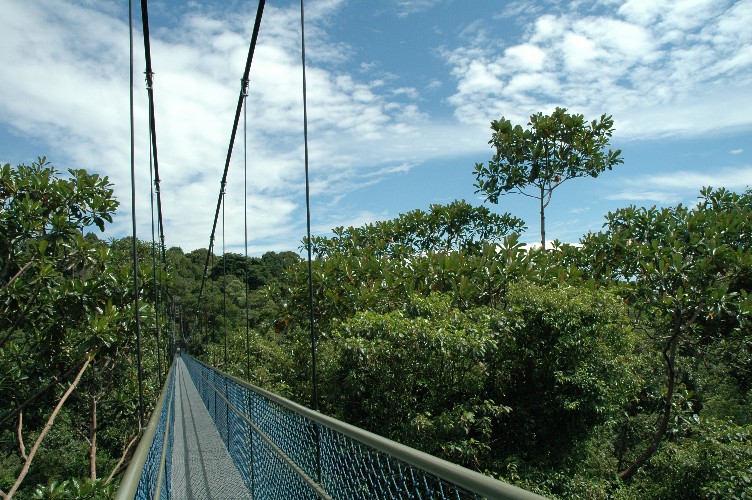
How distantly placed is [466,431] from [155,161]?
33.8 feet

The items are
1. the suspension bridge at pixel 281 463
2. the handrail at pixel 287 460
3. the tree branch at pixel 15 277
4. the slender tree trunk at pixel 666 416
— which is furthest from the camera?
the slender tree trunk at pixel 666 416

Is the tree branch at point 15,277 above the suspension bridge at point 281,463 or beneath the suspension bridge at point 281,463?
above

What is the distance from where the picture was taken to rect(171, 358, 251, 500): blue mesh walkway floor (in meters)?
3.11

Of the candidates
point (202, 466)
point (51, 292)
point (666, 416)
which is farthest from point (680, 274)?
point (51, 292)

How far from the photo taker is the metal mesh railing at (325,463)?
1002 mm

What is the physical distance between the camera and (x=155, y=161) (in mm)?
13422

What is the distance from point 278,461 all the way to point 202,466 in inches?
56.2

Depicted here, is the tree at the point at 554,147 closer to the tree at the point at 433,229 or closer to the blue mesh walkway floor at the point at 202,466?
the tree at the point at 433,229

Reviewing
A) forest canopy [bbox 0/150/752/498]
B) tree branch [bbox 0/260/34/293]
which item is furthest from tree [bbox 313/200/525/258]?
tree branch [bbox 0/260/34/293]

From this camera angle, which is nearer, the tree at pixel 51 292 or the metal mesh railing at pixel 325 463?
the metal mesh railing at pixel 325 463

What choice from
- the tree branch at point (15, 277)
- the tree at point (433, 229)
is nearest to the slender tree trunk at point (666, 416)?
the tree at point (433, 229)

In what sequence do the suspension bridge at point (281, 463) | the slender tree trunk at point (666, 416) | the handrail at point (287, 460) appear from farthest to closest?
the slender tree trunk at point (666, 416) → the handrail at point (287, 460) → the suspension bridge at point (281, 463)

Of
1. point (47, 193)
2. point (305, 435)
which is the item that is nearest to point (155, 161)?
point (47, 193)

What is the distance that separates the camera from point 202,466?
3771 mm
